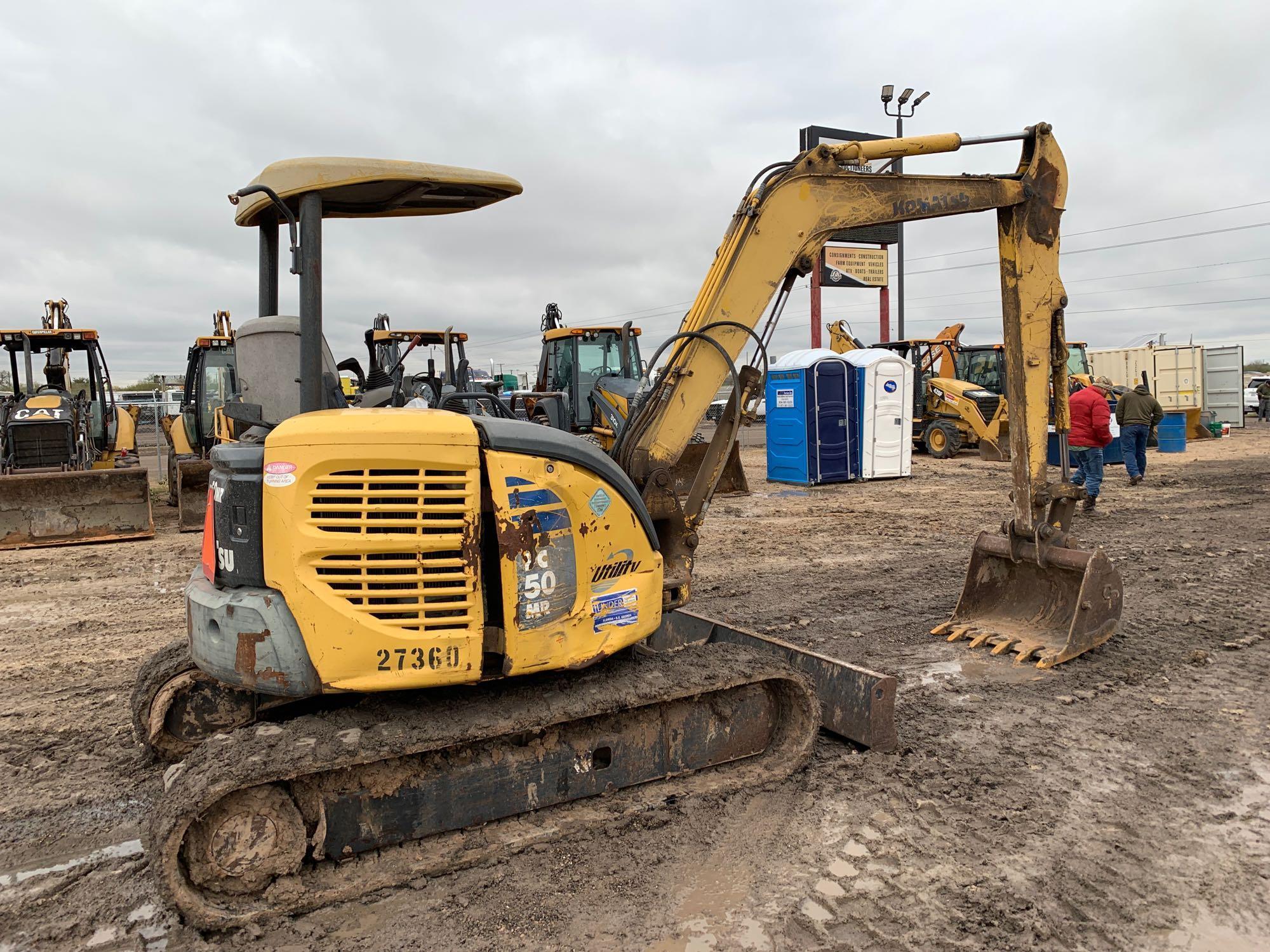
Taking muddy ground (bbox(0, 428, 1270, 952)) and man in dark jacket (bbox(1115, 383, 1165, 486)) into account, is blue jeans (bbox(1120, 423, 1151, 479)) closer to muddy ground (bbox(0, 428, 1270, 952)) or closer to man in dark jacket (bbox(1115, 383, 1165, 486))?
man in dark jacket (bbox(1115, 383, 1165, 486))

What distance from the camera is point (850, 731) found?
4113mm

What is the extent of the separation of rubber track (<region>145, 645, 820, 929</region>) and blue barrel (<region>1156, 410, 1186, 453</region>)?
793 inches

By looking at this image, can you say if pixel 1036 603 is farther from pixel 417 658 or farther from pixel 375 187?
pixel 375 187

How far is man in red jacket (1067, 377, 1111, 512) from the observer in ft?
36.7

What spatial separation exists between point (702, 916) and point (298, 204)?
3.03 m

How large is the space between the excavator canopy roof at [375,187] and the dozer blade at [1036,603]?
4.23 meters

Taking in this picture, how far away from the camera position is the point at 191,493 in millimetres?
11078

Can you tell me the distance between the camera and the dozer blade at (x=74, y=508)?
969 centimetres

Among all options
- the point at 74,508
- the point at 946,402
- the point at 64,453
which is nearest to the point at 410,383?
the point at 74,508

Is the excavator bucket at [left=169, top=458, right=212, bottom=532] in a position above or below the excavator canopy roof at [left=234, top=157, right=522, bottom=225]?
below

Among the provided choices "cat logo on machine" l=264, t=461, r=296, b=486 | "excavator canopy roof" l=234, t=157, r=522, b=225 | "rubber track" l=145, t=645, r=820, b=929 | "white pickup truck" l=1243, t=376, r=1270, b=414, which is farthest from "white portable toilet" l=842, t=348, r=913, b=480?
"white pickup truck" l=1243, t=376, r=1270, b=414

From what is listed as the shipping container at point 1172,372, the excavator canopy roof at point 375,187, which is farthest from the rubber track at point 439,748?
the shipping container at point 1172,372

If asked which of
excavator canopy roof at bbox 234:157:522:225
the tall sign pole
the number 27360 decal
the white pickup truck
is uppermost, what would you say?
the tall sign pole

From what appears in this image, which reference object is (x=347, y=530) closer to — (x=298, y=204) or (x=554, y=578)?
(x=554, y=578)
